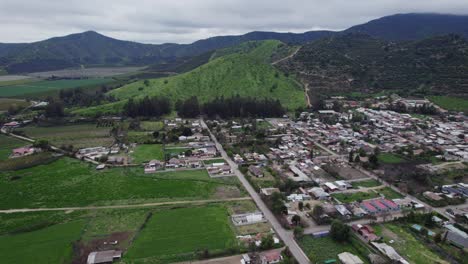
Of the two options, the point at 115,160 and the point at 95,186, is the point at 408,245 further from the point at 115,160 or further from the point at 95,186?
the point at 115,160

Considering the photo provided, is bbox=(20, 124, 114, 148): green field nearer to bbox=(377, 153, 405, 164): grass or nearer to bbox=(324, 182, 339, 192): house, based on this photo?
bbox=(324, 182, 339, 192): house

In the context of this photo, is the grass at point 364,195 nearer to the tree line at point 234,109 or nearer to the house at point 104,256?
the house at point 104,256

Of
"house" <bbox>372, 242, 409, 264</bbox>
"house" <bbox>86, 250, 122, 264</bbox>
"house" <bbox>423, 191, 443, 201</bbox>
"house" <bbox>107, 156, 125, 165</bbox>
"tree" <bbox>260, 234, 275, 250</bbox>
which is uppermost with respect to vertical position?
"house" <bbox>107, 156, 125, 165</bbox>

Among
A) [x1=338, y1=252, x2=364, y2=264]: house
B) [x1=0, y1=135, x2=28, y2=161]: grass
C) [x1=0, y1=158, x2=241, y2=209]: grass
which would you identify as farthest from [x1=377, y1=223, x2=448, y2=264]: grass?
[x1=0, y1=135, x2=28, y2=161]: grass

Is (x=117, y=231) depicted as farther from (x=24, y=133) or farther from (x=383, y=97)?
(x=383, y=97)

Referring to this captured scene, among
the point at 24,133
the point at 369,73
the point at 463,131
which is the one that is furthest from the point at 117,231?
the point at 369,73

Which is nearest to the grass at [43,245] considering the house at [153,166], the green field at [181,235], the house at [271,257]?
the green field at [181,235]

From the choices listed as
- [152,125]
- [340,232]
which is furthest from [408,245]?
[152,125]
